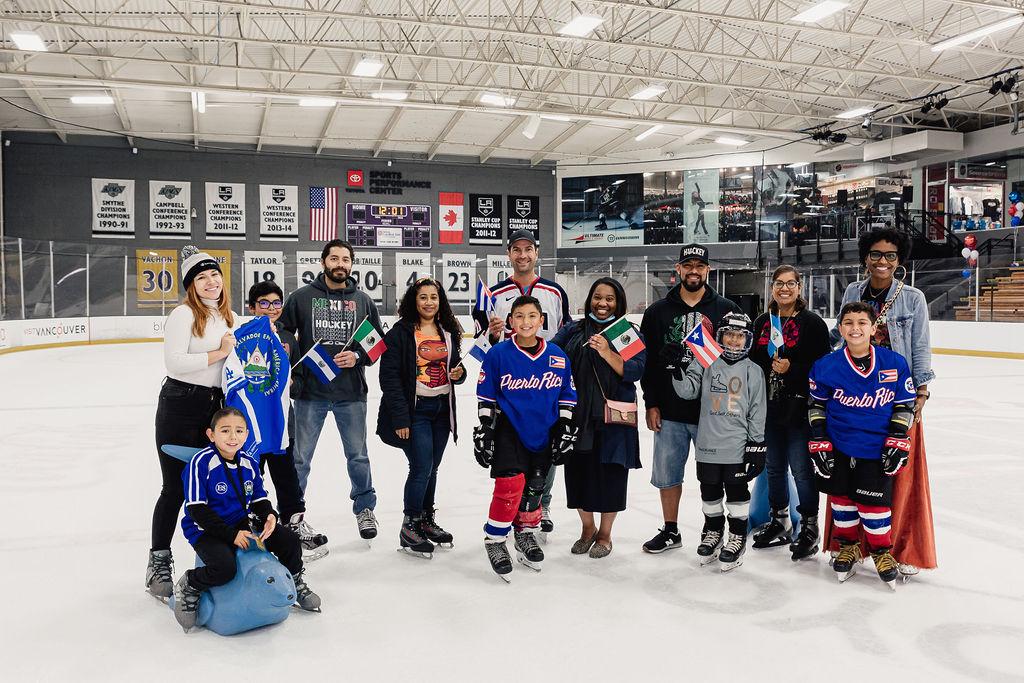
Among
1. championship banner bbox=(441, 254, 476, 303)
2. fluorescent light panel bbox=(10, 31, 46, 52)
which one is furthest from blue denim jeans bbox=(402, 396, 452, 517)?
championship banner bbox=(441, 254, 476, 303)

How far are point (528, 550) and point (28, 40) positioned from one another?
1290cm

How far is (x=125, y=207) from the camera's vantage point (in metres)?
20.9

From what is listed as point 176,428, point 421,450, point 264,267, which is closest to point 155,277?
point 264,267

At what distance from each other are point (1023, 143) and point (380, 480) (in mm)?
20404

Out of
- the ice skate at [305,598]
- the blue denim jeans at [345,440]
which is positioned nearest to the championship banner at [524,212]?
the blue denim jeans at [345,440]

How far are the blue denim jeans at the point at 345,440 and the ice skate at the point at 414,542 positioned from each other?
0.33m

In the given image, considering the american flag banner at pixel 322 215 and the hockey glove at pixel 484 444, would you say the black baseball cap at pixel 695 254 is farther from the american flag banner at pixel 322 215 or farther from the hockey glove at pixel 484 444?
the american flag banner at pixel 322 215

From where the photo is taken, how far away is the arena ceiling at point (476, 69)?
42.3 ft

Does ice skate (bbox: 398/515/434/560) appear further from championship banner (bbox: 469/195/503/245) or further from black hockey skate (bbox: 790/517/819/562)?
championship banner (bbox: 469/195/503/245)

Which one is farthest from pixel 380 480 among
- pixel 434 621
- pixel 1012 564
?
pixel 1012 564

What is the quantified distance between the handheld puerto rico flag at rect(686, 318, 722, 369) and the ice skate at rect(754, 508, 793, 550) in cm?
86

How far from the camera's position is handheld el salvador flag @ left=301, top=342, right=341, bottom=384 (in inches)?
141

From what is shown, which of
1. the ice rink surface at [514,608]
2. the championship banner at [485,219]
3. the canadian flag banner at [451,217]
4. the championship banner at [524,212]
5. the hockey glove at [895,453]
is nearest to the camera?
the ice rink surface at [514,608]

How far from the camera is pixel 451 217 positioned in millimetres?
23750
